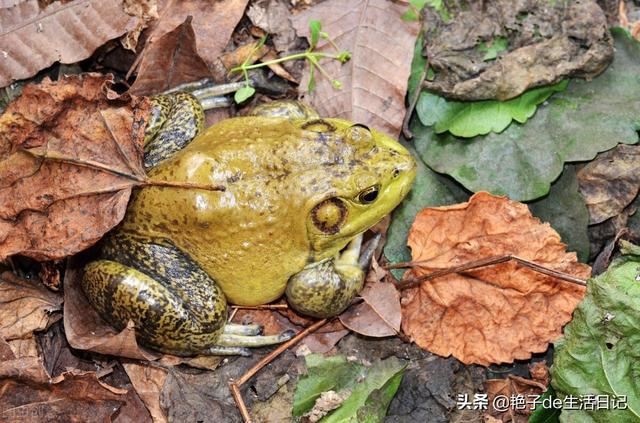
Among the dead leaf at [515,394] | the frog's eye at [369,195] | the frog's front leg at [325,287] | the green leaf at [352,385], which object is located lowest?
the dead leaf at [515,394]

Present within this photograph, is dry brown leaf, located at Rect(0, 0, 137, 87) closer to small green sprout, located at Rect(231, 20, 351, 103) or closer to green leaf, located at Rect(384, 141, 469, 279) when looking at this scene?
small green sprout, located at Rect(231, 20, 351, 103)

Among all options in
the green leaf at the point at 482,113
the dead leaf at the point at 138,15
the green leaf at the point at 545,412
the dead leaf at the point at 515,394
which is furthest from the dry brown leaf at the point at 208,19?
the green leaf at the point at 545,412

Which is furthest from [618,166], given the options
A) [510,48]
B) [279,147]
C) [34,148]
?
[34,148]

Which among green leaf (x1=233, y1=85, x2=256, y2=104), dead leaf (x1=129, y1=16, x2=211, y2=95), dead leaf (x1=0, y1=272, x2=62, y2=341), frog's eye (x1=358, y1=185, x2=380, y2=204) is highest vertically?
dead leaf (x1=129, y1=16, x2=211, y2=95)

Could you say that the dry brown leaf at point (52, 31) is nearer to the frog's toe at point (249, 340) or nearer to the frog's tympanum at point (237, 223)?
the frog's tympanum at point (237, 223)

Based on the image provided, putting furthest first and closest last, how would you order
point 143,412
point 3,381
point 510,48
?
point 510,48, point 143,412, point 3,381

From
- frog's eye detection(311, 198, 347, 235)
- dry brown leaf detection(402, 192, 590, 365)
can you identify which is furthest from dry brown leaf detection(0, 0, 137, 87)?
dry brown leaf detection(402, 192, 590, 365)

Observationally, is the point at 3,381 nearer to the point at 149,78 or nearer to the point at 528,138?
the point at 149,78
